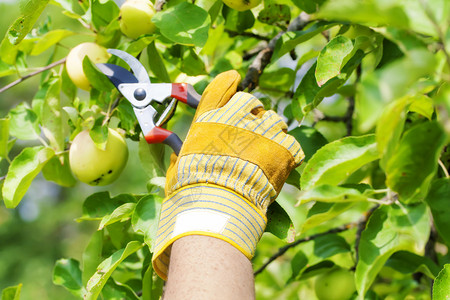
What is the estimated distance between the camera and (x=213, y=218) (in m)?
0.74

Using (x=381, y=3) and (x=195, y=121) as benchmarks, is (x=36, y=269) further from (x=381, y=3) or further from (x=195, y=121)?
(x=381, y=3)

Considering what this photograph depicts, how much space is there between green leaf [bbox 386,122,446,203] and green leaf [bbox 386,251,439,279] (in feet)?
1.64

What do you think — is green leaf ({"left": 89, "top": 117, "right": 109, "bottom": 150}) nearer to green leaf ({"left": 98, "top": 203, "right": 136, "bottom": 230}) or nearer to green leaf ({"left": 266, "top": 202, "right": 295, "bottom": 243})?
green leaf ({"left": 98, "top": 203, "right": 136, "bottom": 230})

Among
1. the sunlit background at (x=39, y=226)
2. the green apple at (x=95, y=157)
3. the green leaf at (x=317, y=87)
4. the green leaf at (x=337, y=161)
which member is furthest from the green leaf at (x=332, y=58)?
the sunlit background at (x=39, y=226)

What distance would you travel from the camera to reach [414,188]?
1.84 feet

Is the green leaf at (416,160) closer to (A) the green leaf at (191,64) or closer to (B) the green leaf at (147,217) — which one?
(B) the green leaf at (147,217)

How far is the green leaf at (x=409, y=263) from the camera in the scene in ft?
3.27

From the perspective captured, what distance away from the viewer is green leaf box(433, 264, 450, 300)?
674 millimetres

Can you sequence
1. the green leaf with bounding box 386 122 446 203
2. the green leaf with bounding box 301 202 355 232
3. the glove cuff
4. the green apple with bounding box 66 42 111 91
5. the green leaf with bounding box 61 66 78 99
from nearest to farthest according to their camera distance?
1. the green leaf with bounding box 386 122 446 203
2. the green leaf with bounding box 301 202 355 232
3. the glove cuff
4. the green apple with bounding box 66 42 111 91
5. the green leaf with bounding box 61 66 78 99

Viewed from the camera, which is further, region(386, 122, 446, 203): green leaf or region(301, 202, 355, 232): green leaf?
region(301, 202, 355, 232): green leaf

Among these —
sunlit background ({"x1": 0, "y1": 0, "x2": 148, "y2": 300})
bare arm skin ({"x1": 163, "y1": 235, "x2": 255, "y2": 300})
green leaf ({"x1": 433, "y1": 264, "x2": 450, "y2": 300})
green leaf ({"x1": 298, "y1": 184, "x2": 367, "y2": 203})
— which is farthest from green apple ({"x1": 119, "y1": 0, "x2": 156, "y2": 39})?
sunlit background ({"x1": 0, "y1": 0, "x2": 148, "y2": 300})

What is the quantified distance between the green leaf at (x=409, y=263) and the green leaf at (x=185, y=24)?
0.60 meters

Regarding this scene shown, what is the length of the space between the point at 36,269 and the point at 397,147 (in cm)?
683

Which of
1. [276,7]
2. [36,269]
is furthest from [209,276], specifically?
[36,269]
